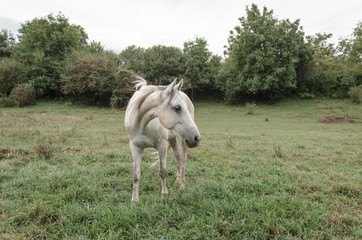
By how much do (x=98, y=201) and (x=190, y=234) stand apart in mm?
1764

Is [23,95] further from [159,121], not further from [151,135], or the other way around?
[159,121]

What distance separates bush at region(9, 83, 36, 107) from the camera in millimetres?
21203

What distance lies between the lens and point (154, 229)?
101 inches

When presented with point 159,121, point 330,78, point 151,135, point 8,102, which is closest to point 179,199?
point 151,135

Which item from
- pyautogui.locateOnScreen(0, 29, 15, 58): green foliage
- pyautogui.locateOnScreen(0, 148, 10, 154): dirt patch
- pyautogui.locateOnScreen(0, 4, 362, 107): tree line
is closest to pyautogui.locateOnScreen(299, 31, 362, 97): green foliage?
pyautogui.locateOnScreen(0, 4, 362, 107): tree line

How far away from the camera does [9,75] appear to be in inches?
927

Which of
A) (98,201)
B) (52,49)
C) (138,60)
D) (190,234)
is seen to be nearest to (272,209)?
(190,234)

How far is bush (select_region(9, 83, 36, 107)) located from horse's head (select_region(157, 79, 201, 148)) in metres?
24.6

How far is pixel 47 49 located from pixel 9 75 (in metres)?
5.97

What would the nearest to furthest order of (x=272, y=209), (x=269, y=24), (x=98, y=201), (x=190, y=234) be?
(x=190, y=234) → (x=272, y=209) → (x=98, y=201) → (x=269, y=24)

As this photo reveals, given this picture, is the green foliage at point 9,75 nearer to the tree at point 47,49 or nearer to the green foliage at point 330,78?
the tree at point 47,49

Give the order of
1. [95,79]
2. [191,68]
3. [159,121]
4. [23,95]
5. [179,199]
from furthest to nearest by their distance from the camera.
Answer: [191,68] < [95,79] < [23,95] < [159,121] < [179,199]

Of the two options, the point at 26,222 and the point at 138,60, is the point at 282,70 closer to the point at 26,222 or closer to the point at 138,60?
the point at 138,60

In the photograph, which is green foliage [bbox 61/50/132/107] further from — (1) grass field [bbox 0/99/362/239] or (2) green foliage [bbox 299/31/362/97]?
(2) green foliage [bbox 299/31/362/97]
